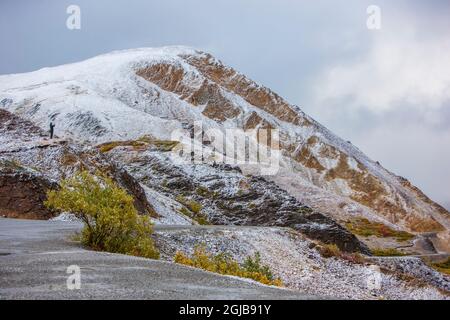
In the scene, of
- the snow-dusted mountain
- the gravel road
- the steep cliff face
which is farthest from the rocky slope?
the gravel road

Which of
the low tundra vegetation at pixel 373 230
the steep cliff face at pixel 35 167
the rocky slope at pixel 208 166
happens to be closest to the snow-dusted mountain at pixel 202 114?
the rocky slope at pixel 208 166

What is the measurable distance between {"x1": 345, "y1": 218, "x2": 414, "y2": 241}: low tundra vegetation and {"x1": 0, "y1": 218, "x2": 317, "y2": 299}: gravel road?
213 feet

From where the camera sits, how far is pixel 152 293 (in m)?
9.89

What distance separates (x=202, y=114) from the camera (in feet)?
412

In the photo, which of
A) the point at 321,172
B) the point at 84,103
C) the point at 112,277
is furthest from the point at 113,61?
the point at 112,277

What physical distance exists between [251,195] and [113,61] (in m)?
98.8

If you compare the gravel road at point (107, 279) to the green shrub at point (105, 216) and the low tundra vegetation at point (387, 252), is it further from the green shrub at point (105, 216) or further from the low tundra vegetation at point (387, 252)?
the low tundra vegetation at point (387, 252)

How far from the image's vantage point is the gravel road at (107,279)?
972 cm

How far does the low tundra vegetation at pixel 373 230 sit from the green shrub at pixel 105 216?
6078 cm

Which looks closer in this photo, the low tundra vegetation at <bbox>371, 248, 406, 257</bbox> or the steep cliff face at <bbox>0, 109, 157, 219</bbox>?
the steep cliff face at <bbox>0, 109, 157, 219</bbox>

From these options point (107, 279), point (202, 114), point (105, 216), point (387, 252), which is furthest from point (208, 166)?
point (202, 114)

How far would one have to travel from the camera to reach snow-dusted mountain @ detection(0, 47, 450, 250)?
91688 mm

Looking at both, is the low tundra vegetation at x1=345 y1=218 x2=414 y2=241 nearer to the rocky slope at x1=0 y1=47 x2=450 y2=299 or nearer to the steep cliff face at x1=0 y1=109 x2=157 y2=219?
the rocky slope at x1=0 y1=47 x2=450 y2=299
